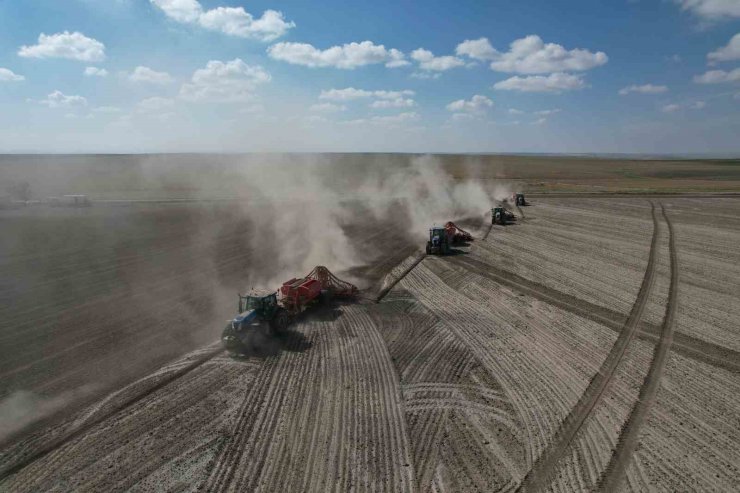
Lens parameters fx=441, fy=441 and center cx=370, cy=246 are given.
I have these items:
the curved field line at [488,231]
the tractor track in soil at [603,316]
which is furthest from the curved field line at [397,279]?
the curved field line at [488,231]

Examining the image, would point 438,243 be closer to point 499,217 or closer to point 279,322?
point 499,217

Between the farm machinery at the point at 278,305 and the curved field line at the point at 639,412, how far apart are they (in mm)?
12526

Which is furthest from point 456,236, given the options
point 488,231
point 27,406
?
point 27,406

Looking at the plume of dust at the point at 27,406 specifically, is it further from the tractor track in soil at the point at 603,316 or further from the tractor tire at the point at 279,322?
the tractor track in soil at the point at 603,316

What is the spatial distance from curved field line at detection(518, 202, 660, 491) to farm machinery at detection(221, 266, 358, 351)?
10940mm

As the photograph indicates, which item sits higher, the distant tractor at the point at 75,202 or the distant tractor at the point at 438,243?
the distant tractor at the point at 75,202

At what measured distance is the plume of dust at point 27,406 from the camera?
12.6 metres

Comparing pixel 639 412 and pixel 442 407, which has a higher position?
pixel 442 407

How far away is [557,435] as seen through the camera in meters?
12.3

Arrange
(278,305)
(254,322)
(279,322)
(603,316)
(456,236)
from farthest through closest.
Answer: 1. (456,236)
2. (603,316)
3. (278,305)
4. (279,322)
5. (254,322)

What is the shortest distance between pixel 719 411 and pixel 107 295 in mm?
26531

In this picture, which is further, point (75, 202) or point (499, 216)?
point (75, 202)

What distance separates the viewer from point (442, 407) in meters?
13.7

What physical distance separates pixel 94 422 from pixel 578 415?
1429cm
